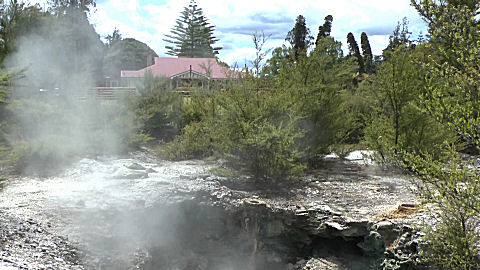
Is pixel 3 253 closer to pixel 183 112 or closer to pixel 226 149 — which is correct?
pixel 226 149

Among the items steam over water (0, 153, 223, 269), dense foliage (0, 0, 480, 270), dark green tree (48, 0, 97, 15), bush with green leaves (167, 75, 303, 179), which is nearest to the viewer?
dense foliage (0, 0, 480, 270)

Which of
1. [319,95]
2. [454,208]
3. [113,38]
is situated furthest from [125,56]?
[454,208]

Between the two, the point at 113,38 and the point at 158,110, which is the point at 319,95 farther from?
the point at 113,38

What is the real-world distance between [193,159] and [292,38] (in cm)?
1406

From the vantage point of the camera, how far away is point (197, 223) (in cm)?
646

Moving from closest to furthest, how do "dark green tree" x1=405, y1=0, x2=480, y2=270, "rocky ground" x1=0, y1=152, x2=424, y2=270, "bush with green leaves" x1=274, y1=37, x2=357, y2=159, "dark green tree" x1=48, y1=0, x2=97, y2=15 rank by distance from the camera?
"dark green tree" x1=405, y1=0, x2=480, y2=270 < "rocky ground" x1=0, y1=152, x2=424, y2=270 < "bush with green leaves" x1=274, y1=37, x2=357, y2=159 < "dark green tree" x1=48, y1=0, x2=97, y2=15

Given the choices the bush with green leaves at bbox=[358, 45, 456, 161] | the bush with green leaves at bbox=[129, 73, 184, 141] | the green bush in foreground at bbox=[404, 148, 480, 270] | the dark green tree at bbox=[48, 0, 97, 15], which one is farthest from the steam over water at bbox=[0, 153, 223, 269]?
the dark green tree at bbox=[48, 0, 97, 15]

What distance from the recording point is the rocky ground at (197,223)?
533 cm

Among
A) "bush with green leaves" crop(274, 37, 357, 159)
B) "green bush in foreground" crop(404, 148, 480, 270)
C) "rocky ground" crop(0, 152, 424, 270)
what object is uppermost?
"bush with green leaves" crop(274, 37, 357, 159)

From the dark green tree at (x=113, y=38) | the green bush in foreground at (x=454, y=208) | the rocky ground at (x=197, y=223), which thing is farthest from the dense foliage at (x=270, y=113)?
the dark green tree at (x=113, y=38)

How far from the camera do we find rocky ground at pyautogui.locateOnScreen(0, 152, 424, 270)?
5.33m

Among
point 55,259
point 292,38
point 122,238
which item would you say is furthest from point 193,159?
point 292,38

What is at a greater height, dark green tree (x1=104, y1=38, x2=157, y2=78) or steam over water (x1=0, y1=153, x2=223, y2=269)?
dark green tree (x1=104, y1=38, x2=157, y2=78)

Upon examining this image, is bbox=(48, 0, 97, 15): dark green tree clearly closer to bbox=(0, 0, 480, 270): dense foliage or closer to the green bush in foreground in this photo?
bbox=(0, 0, 480, 270): dense foliage
